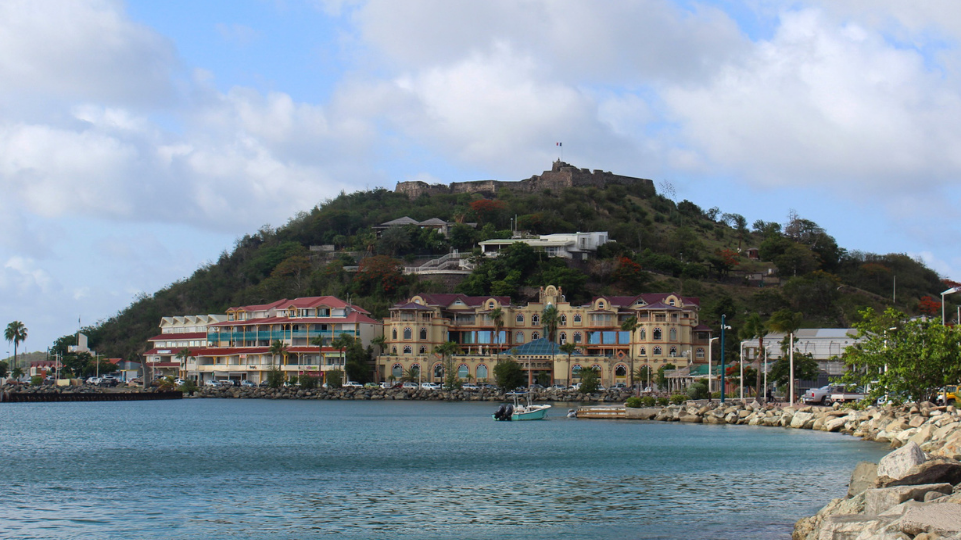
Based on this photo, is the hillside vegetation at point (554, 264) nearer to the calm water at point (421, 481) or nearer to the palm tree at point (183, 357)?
the palm tree at point (183, 357)

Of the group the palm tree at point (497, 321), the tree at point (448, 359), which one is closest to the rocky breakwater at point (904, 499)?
the tree at point (448, 359)

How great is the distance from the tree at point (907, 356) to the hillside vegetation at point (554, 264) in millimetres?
48485

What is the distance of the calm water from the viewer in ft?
67.5

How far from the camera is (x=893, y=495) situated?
53.4ft

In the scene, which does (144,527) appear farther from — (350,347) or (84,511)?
(350,347)

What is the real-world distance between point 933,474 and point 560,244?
96.7m

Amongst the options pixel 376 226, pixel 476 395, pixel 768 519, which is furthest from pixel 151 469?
pixel 376 226

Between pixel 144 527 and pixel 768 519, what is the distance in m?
13.7

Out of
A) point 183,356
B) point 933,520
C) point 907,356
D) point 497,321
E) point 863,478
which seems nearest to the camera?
point 933,520

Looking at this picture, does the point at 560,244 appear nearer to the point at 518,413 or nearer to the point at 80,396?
the point at 80,396

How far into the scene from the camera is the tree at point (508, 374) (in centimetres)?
8866

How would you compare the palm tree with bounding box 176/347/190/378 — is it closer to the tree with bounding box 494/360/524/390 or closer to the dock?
the dock

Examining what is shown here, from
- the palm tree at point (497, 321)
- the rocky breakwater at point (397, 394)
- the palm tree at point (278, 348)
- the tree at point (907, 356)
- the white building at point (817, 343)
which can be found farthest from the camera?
the palm tree at point (278, 348)

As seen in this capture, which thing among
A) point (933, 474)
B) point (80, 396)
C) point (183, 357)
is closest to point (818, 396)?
point (933, 474)
